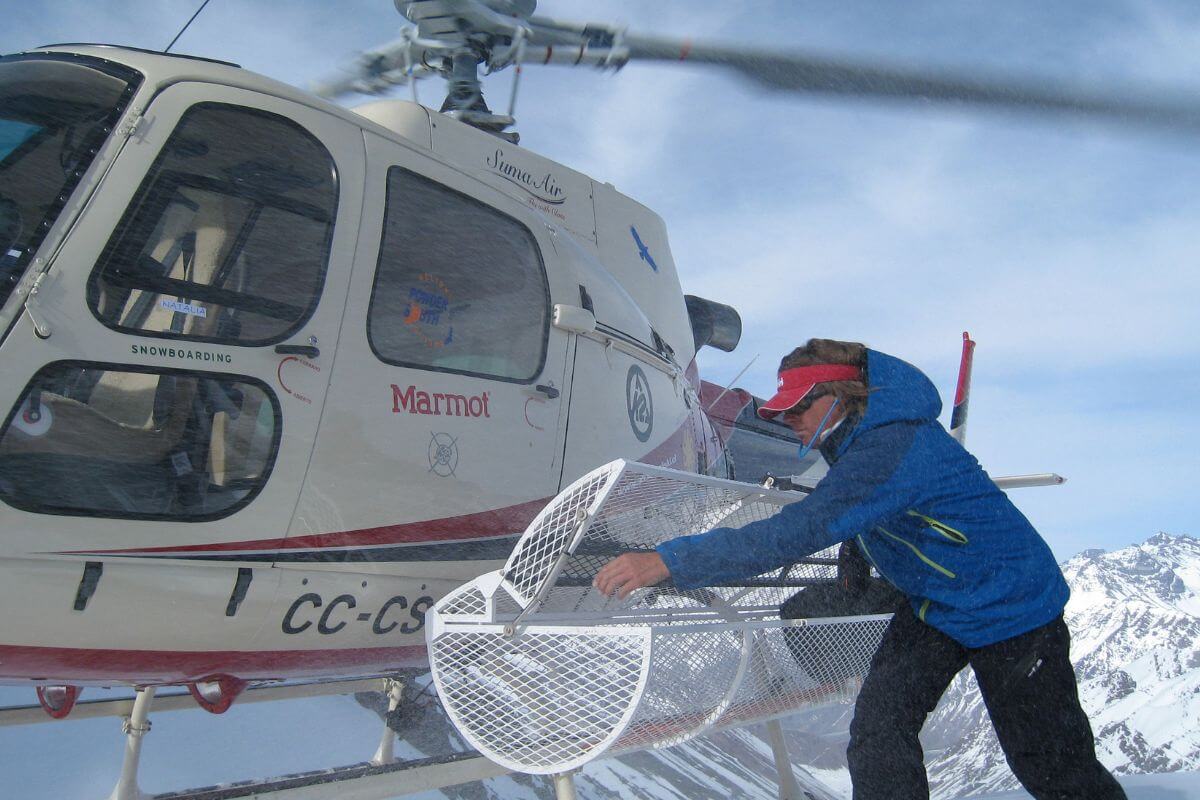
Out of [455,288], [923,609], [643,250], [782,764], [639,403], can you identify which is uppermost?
[643,250]

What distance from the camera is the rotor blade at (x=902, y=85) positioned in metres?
2.81

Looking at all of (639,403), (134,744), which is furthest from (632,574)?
(134,744)

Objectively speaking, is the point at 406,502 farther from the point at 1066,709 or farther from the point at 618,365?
the point at 1066,709

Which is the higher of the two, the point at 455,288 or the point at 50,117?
the point at 50,117

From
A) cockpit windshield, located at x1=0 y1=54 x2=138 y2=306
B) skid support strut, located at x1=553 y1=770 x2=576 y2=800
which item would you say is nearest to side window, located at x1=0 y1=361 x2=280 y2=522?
cockpit windshield, located at x1=0 y1=54 x2=138 y2=306

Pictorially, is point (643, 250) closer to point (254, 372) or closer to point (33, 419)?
point (254, 372)

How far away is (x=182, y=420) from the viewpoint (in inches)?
92.7

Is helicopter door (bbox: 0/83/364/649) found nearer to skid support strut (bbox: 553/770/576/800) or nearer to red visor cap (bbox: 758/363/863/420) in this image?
skid support strut (bbox: 553/770/576/800)

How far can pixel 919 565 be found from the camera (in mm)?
2289

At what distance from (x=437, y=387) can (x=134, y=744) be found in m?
2.12

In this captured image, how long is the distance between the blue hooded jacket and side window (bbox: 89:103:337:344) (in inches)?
52.7

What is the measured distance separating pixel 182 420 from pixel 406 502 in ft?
2.38

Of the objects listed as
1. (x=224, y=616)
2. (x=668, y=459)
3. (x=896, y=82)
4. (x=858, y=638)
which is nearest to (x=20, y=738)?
(x=224, y=616)

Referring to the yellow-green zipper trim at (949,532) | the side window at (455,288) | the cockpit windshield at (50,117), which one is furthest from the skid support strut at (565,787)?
the cockpit windshield at (50,117)
